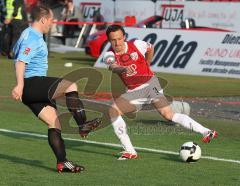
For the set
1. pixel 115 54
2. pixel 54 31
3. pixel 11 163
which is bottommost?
pixel 54 31

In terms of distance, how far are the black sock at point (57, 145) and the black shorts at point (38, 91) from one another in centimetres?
31

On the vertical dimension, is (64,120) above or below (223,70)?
above

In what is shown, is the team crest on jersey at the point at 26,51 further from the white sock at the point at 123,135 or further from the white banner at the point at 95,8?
the white banner at the point at 95,8

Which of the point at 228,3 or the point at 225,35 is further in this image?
the point at 228,3

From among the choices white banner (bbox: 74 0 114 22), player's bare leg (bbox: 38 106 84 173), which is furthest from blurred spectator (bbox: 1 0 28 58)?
player's bare leg (bbox: 38 106 84 173)

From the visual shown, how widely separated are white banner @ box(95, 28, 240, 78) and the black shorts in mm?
14877

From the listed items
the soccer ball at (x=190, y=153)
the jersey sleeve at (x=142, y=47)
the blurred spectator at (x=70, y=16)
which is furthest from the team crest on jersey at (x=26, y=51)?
the blurred spectator at (x=70, y=16)

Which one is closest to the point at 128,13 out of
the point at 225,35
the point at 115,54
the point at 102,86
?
the point at 225,35

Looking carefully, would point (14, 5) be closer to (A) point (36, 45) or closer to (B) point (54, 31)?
(B) point (54, 31)

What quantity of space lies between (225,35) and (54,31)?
1524 centimetres

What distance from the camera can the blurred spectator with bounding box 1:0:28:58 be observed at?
1160 inches

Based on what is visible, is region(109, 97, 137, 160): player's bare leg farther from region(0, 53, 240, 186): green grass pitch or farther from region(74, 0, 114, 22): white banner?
region(74, 0, 114, 22): white banner

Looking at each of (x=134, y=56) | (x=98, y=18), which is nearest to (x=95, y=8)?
(x=98, y=18)

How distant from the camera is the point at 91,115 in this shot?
16438mm
